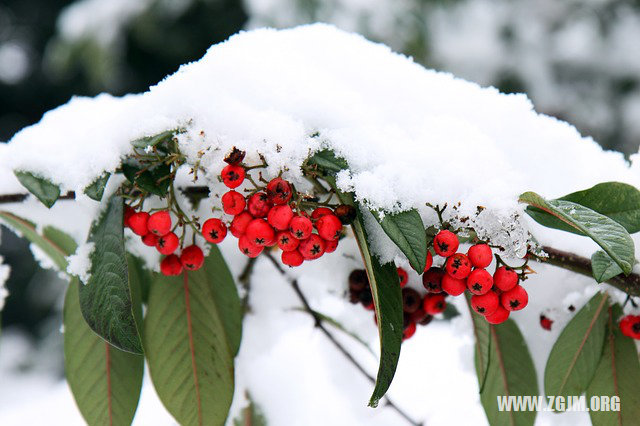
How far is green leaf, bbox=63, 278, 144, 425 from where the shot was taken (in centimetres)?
84

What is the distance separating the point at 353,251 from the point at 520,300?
1.01ft

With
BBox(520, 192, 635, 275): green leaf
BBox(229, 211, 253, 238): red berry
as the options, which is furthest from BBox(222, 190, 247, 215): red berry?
BBox(520, 192, 635, 275): green leaf

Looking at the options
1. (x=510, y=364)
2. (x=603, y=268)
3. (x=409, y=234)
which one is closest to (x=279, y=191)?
(x=409, y=234)

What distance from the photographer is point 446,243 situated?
67cm

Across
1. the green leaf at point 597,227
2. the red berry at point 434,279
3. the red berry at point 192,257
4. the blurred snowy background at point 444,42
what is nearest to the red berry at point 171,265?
the red berry at point 192,257

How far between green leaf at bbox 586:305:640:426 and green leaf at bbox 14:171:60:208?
0.82 m

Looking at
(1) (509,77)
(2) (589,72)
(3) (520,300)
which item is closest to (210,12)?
(1) (509,77)

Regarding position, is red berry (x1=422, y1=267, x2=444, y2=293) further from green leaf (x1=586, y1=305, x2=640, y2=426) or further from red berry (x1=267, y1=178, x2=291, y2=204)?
green leaf (x1=586, y1=305, x2=640, y2=426)

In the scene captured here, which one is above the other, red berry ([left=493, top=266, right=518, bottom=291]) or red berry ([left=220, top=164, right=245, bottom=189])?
red berry ([left=220, top=164, right=245, bottom=189])

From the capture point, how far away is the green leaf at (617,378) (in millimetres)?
859

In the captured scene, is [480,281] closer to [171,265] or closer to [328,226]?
[328,226]

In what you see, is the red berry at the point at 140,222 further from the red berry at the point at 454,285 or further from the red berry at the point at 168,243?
the red berry at the point at 454,285

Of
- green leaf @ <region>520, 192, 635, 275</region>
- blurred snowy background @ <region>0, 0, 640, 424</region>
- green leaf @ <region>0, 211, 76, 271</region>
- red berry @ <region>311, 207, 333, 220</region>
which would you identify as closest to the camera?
green leaf @ <region>520, 192, 635, 275</region>

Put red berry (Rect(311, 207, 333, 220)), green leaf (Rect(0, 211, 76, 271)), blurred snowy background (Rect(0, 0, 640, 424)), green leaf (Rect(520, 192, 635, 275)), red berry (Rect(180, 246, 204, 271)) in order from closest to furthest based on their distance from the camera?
green leaf (Rect(520, 192, 635, 275)) → red berry (Rect(311, 207, 333, 220)) → red berry (Rect(180, 246, 204, 271)) → green leaf (Rect(0, 211, 76, 271)) → blurred snowy background (Rect(0, 0, 640, 424))
